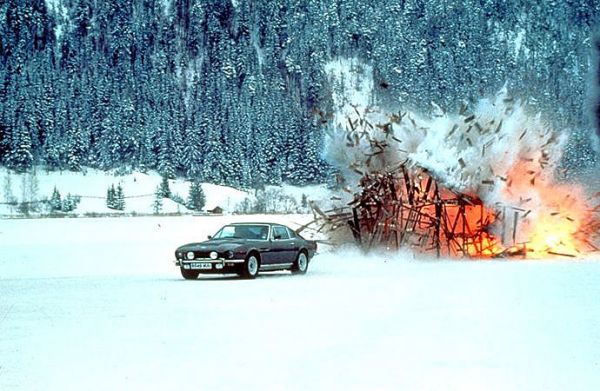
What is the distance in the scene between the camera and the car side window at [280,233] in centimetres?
2125

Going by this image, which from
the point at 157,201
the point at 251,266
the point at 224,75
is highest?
the point at 224,75

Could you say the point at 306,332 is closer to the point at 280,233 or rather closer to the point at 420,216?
the point at 280,233

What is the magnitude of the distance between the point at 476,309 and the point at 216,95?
483 ft

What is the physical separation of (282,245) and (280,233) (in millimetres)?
399

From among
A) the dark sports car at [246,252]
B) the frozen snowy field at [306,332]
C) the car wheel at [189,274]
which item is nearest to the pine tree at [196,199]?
the frozen snowy field at [306,332]

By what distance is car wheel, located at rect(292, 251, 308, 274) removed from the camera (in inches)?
870

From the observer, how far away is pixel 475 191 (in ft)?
97.9

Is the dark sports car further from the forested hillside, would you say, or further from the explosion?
the forested hillside

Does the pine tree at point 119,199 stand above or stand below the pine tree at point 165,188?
below

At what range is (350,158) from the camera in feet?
109

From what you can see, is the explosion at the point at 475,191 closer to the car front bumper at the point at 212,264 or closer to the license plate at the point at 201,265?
the car front bumper at the point at 212,264

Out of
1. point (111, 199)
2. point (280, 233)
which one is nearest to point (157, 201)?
point (111, 199)

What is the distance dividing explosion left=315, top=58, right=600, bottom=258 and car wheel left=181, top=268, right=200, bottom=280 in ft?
38.8

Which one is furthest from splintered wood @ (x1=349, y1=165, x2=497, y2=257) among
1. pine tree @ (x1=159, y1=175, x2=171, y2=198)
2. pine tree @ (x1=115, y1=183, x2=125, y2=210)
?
pine tree @ (x1=159, y1=175, x2=171, y2=198)
